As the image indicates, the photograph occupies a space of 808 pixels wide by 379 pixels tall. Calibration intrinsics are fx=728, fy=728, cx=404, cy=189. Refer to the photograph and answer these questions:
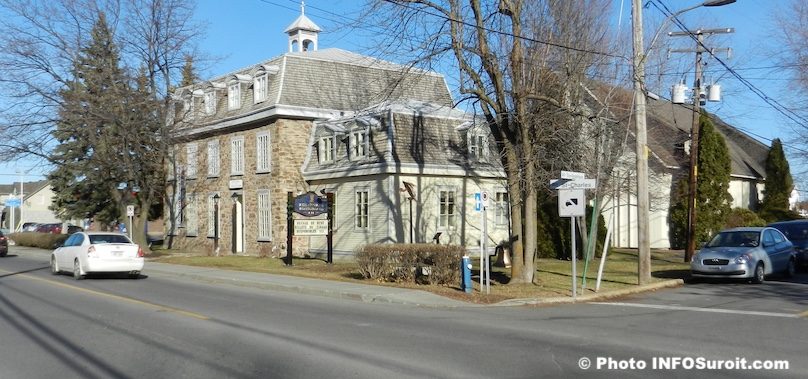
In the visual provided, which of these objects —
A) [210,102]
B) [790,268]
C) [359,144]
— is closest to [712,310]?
[790,268]

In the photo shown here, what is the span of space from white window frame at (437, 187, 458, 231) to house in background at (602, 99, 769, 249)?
6.23 meters

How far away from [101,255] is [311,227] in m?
7.86

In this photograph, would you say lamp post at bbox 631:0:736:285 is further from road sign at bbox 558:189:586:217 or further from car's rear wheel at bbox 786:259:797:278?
car's rear wheel at bbox 786:259:797:278

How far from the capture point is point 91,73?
3319 centimetres

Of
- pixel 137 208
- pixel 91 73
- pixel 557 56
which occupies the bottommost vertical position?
pixel 137 208

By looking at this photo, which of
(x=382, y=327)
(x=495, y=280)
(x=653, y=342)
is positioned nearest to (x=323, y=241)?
(x=495, y=280)

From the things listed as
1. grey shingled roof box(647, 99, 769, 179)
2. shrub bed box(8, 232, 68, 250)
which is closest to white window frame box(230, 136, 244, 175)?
shrub bed box(8, 232, 68, 250)

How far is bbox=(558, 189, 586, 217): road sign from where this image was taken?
52.6 feet

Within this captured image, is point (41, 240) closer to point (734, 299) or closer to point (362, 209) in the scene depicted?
point (362, 209)

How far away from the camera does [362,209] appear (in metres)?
29.5

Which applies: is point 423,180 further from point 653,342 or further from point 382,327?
point 653,342

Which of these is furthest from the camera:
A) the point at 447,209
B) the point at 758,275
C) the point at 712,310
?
the point at 447,209

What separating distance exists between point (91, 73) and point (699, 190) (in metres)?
28.5

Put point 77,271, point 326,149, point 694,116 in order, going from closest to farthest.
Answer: point 77,271, point 694,116, point 326,149
